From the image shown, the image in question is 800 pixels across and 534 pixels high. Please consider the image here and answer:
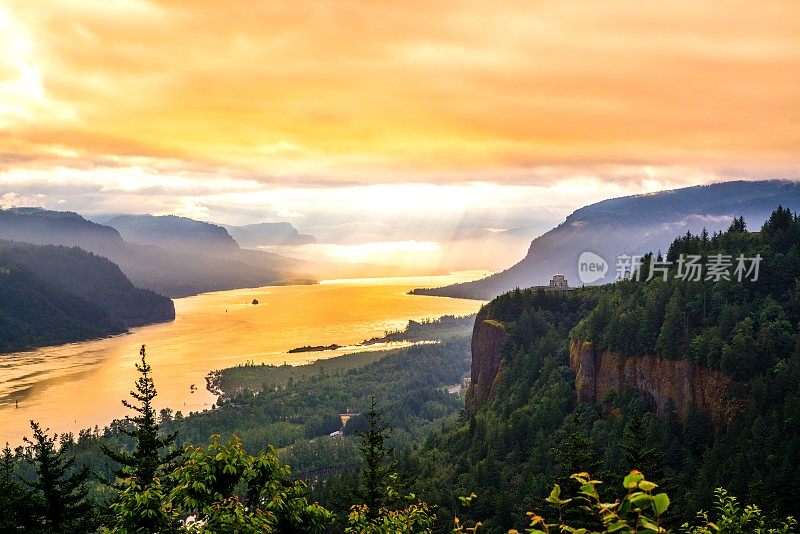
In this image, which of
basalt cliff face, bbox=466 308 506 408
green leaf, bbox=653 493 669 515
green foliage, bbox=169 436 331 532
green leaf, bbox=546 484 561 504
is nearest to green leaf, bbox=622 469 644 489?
green leaf, bbox=653 493 669 515

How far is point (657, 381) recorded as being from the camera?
219 ft

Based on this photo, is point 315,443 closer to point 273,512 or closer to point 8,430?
point 8,430

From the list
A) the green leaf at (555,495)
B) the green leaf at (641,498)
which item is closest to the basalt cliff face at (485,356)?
the green leaf at (555,495)

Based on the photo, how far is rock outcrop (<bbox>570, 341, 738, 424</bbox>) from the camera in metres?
59.2

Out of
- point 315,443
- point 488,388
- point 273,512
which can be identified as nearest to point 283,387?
point 315,443

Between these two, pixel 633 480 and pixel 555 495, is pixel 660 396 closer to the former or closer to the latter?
pixel 555 495

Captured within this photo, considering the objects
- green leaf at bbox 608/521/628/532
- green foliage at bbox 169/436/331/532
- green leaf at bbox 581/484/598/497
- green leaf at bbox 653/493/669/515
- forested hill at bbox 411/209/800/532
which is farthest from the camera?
forested hill at bbox 411/209/800/532

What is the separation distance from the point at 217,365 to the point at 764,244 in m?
147

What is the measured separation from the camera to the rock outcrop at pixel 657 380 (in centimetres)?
5925

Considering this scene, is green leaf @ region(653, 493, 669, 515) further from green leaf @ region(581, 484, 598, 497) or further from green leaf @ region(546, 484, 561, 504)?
green leaf @ region(546, 484, 561, 504)

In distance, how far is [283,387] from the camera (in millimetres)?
160625

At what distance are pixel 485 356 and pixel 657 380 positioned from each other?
122 ft

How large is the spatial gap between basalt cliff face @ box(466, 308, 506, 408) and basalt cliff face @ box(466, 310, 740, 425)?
16420 mm

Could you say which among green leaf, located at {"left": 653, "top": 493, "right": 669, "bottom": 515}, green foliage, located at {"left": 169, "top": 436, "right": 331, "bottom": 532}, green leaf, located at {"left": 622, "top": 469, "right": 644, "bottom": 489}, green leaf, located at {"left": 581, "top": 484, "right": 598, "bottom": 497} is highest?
green leaf, located at {"left": 622, "top": 469, "right": 644, "bottom": 489}
